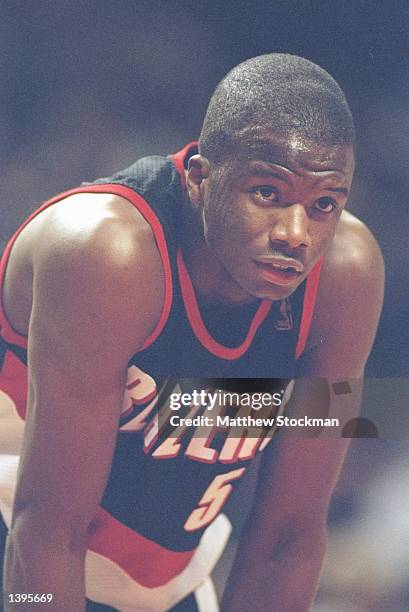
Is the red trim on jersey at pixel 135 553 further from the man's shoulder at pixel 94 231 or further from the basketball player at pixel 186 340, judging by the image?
the man's shoulder at pixel 94 231

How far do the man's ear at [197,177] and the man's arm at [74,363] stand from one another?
109mm

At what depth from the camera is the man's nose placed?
133 cm

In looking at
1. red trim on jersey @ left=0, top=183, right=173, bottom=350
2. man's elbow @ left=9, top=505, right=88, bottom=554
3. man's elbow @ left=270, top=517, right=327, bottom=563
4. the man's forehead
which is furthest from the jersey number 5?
the man's forehead

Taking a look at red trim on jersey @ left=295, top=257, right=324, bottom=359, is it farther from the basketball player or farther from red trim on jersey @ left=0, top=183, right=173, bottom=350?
red trim on jersey @ left=0, top=183, right=173, bottom=350

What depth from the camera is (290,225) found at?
133cm

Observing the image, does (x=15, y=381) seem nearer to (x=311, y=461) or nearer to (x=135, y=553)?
(x=135, y=553)

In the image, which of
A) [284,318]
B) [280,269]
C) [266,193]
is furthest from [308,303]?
[266,193]

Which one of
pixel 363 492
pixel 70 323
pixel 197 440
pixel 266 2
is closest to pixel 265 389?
pixel 197 440

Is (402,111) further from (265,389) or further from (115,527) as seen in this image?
(115,527)

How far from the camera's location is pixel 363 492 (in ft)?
5.25

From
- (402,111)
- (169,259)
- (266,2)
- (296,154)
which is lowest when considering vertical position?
(169,259)

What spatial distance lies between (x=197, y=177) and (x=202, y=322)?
25 centimetres

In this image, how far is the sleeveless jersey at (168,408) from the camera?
142 cm

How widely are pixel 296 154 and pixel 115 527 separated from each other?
0.75 metres
